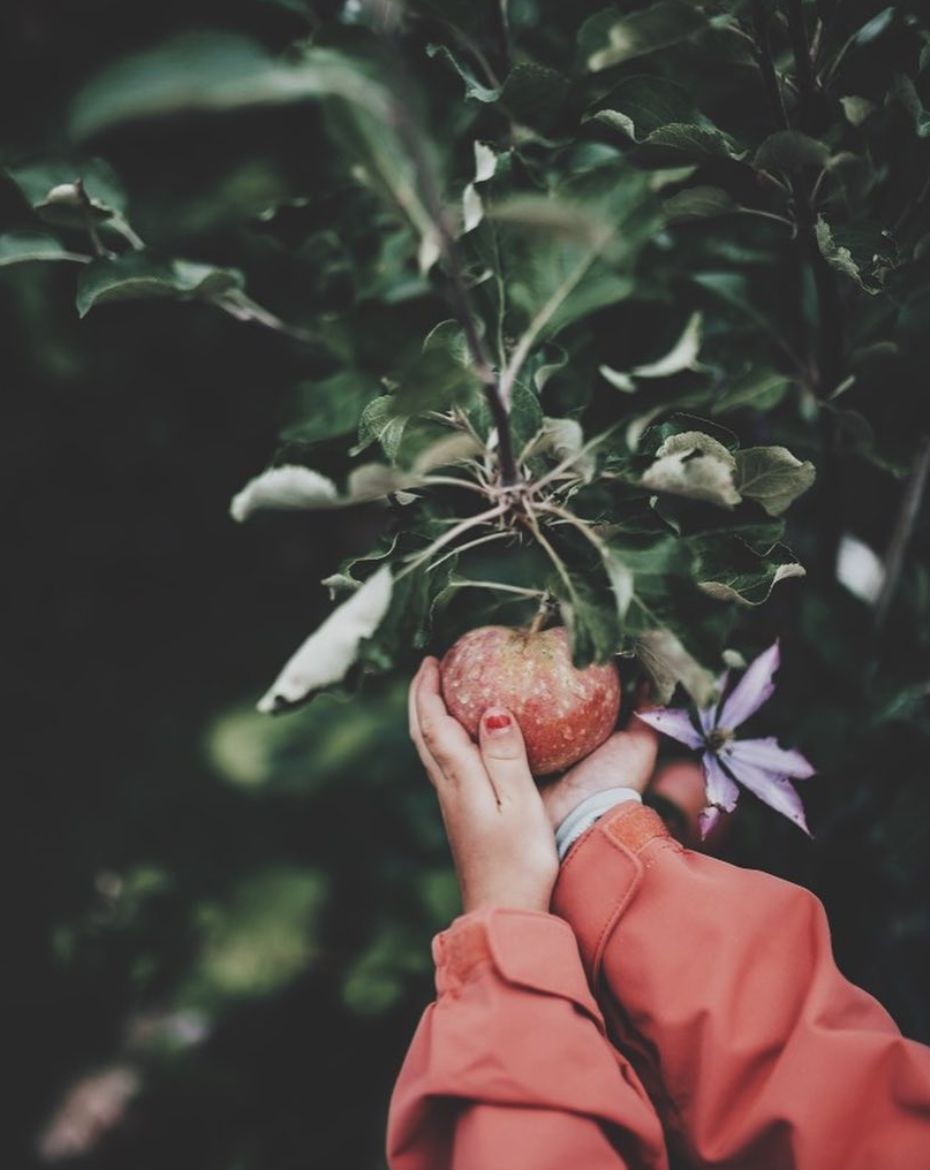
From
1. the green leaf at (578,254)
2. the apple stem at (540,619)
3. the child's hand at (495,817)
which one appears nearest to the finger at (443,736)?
the child's hand at (495,817)

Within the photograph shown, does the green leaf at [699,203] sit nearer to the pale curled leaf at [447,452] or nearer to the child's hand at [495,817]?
the pale curled leaf at [447,452]

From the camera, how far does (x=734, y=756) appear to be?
0.82 m

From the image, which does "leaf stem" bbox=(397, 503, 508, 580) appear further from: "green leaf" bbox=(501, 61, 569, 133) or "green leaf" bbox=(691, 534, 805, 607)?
"green leaf" bbox=(501, 61, 569, 133)

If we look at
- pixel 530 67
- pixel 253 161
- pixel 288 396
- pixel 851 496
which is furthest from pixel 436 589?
pixel 253 161

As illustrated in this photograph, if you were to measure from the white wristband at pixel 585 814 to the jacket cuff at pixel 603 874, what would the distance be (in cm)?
2

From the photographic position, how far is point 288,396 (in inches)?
30.7

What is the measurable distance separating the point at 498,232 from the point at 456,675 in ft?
1.22

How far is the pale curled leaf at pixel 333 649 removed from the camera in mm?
598

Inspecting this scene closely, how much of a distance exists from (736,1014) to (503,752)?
0.28m

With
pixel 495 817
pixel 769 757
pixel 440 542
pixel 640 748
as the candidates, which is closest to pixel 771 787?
pixel 769 757

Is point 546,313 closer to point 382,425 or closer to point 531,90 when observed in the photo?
point 382,425

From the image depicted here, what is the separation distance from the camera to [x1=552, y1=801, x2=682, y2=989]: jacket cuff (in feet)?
2.60

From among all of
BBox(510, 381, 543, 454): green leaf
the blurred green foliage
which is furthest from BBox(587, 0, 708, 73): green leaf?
BBox(510, 381, 543, 454): green leaf

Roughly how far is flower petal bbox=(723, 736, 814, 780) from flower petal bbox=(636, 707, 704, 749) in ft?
0.11
